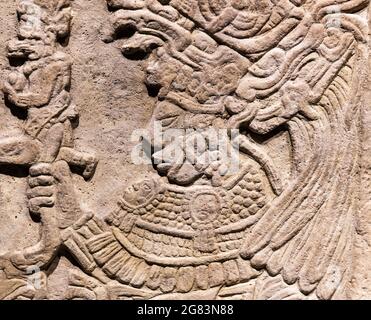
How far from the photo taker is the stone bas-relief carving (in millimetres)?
2279

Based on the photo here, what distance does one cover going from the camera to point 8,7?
7.36ft

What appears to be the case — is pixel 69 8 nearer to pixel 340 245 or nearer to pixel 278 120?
pixel 278 120

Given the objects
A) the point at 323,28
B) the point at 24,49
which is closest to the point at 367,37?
the point at 323,28

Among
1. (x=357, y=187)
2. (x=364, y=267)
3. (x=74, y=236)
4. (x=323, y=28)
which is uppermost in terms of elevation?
(x=323, y=28)

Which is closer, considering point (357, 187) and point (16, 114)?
point (16, 114)

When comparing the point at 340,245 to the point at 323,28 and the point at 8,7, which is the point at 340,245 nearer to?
the point at 323,28

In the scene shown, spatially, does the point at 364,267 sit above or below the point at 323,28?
below

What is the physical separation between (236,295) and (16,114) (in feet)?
3.28

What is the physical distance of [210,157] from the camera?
7.82 feet

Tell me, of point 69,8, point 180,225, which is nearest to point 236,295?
point 180,225

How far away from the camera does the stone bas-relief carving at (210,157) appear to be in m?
2.28

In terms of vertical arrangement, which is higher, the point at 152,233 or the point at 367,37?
the point at 367,37

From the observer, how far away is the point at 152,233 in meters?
2.39

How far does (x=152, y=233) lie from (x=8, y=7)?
899 mm
